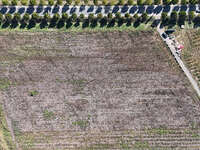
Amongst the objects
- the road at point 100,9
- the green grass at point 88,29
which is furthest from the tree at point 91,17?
the green grass at point 88,29

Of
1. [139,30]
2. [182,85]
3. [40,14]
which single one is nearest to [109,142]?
[182,85]

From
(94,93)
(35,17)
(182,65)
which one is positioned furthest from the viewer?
(35,17)

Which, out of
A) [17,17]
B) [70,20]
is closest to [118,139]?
[70,20]

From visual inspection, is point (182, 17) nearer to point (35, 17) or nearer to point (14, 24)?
point (35, 17)

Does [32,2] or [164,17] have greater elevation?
[32,2]

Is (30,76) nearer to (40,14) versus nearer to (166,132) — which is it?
(40,14)

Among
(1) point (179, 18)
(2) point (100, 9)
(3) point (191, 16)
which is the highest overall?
(2) point (100, 9)
